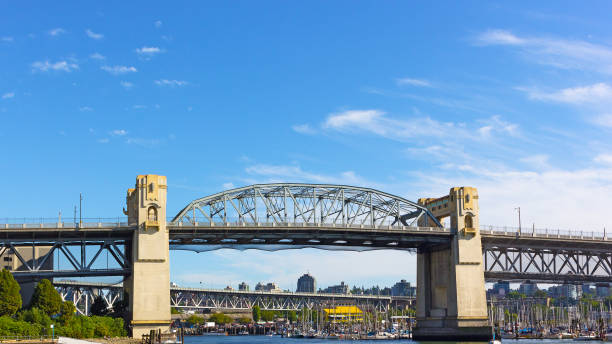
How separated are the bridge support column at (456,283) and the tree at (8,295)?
64.4 meters

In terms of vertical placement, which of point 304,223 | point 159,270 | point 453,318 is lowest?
point 453,318

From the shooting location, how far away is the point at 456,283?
11338 centimetres

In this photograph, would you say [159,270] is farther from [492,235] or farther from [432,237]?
[492,235]

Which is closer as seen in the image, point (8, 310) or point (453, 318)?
point (8, 310)

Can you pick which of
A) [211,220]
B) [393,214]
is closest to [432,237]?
[393,214]

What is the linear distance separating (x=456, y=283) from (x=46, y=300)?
60.9 metres

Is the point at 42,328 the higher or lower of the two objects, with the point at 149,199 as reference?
lower

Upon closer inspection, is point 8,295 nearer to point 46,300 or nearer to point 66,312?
point 46,300

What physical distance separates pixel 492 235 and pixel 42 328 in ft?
238

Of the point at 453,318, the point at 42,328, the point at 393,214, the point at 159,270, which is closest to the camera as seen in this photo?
the point at 42,328

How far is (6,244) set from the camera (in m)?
98.0

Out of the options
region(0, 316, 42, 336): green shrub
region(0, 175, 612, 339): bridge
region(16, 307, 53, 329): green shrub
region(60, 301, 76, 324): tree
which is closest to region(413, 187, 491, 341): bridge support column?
region(0, 175, 612, 339): bridge

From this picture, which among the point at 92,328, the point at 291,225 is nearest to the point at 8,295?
the point at 92,328

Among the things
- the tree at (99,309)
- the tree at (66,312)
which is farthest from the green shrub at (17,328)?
the tree at (99,309)
